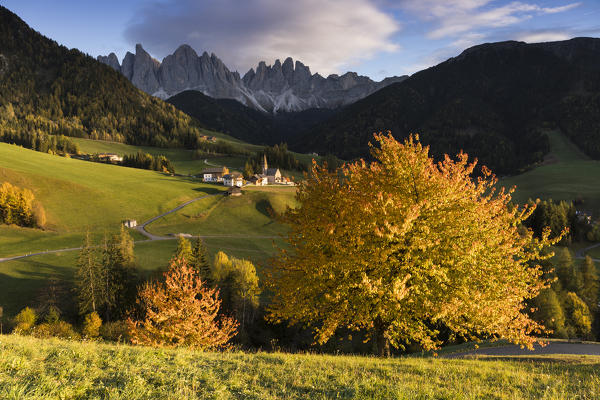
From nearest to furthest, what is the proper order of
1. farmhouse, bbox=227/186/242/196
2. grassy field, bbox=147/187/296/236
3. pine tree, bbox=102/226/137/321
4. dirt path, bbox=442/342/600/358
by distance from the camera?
dirt path, bbox=442/342/600/358, pine tree, bbox=102/226/137/321, grassy field, bbox=147/187/296/236, farmhouse, bbox=227/186/242/196

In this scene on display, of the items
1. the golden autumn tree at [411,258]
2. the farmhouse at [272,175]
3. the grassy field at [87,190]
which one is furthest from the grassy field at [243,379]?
the farmhouse at [272,175]

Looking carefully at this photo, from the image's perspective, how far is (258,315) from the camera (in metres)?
59.4

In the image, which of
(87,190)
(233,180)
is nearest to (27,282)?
(87,190)

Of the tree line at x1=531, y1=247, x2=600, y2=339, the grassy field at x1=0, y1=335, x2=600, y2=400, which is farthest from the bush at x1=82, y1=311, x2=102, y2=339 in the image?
the tree line at x1=531, y1=247, x2=600, y2=339

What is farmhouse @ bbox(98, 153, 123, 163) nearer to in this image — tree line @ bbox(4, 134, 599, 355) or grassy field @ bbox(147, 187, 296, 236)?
grassy field @ bbox(147, 187, 296, 236)

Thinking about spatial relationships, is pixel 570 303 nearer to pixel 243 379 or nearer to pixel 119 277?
pixel 243 379

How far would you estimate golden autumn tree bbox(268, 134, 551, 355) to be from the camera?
16.5 metres

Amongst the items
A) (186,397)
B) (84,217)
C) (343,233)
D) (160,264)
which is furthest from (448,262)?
(84,217)

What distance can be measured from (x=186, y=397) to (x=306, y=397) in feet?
11.0

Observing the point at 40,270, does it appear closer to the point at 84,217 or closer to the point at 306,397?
the point at 84,217

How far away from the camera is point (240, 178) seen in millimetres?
142250

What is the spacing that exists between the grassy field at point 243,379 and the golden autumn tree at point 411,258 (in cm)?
373

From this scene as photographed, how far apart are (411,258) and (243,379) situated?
1154 cm

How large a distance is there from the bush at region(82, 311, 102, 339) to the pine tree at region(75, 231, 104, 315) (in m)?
2.52
